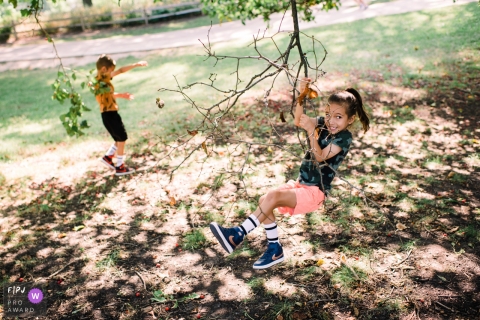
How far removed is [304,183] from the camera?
358 cm

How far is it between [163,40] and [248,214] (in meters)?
13.6

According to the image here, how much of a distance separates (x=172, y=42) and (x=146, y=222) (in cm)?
1262

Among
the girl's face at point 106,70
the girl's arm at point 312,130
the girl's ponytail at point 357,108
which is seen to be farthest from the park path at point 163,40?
the girl's arm at point 312,130

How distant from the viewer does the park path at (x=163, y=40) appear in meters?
15.2

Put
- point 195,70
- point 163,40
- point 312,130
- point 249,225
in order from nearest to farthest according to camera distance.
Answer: point 312,130 < point 249,225 < point 195,70 < point 163,40

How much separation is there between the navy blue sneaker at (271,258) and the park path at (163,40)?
1263 centimetres

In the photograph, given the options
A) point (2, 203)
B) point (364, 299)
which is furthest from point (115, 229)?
point (364, 299)

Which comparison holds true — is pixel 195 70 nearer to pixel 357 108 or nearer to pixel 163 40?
pixel 163 40

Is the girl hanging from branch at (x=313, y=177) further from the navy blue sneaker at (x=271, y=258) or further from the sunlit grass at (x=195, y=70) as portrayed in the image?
the sunlit grass at (x=195, y=70)

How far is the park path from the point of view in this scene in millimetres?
15172

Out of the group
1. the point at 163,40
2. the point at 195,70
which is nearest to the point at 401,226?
the point at 195,70

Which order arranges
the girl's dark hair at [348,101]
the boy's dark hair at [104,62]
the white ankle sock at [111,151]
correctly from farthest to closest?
the white ankle sock at [111,151] < the boy's dark hair at [104,62] < the girl's dark hair at [348,101]

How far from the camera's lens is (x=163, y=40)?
16625 millimetres

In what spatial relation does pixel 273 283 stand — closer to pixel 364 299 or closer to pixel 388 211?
pixel 364 299
